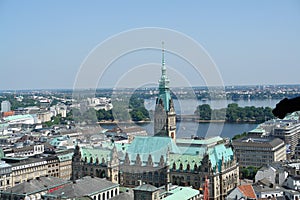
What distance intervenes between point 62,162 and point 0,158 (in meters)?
3.11

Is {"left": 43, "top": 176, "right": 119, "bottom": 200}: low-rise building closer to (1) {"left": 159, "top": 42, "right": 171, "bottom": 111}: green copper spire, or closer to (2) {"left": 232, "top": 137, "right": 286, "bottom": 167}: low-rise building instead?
(1) {"left": 159, "top": 42, "right": 171, "bottom": 111}: green copper spire

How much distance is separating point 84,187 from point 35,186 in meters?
2.27

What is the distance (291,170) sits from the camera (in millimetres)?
18625

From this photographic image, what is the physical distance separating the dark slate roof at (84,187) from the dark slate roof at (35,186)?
1.58 meters

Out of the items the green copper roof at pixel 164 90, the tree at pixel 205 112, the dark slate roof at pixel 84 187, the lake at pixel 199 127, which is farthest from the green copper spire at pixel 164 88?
the tree at pixel 205 112

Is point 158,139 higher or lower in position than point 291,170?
higher

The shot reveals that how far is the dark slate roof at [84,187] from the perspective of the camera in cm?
1465

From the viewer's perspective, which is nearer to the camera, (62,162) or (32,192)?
(32,192)

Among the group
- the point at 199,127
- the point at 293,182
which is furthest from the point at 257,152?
the point at 199,127

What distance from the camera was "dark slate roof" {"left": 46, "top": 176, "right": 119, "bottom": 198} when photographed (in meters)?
14.6

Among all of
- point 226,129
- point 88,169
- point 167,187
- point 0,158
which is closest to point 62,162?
point 0,158

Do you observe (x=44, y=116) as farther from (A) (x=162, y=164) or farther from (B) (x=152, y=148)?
(A) (x=162, y=164)

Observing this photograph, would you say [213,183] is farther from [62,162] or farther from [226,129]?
[226,129]

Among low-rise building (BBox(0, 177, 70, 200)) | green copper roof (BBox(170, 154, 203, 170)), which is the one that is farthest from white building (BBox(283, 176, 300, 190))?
low-rise building (BBox(0, 177, 70, 200))
